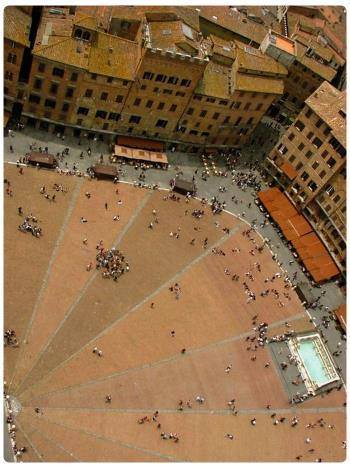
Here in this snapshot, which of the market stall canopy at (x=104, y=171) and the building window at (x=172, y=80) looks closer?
the building window at (x=172, y=80)

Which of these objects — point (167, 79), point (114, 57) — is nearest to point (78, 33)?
point (114, 57)

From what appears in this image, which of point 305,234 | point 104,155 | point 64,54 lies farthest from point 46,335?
point 305,234

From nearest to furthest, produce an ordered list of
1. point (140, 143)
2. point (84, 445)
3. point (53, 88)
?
1. point (84, 445)
2. point (53, 88)
3. point (140, 143)

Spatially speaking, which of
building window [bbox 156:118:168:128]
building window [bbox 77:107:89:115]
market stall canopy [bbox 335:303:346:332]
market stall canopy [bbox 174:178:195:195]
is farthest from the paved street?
building window [bbox 156:118:168:128]

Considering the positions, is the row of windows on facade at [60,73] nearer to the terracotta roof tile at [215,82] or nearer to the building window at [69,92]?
the building window at [69,92]

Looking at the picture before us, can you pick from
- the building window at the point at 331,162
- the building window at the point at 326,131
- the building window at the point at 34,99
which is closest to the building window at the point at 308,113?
the building window at the point at 326,131

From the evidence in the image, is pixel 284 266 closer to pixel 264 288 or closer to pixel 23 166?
pixel 264 288

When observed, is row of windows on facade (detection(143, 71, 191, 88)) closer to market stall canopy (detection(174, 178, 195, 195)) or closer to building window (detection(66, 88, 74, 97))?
building window (detection(66, 88, 74, 97))

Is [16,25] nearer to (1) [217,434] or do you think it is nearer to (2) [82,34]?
(2) [82,34]
